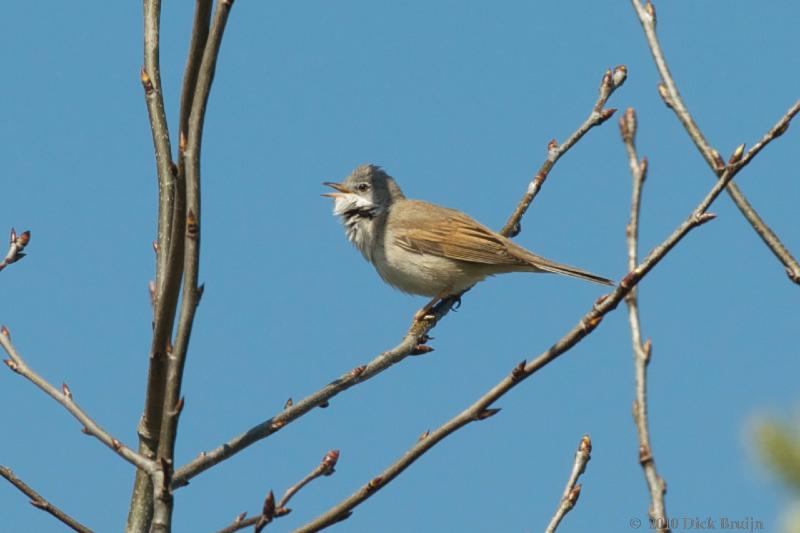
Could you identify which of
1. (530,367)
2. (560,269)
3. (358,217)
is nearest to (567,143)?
(560,269)

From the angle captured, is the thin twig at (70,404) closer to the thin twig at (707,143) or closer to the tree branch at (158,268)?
the tree branch at (158,268)

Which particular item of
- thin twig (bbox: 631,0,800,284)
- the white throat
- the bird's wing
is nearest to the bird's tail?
the bird's wing

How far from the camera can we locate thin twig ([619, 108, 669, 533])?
213 cm

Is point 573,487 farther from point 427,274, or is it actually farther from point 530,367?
point 427,274

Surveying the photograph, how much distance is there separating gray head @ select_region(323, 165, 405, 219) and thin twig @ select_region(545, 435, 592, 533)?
5627 mm

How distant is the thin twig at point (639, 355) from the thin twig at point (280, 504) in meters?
1.24

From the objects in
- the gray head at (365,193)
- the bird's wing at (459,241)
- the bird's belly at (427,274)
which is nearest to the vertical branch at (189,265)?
the bird's wing at (459,241)

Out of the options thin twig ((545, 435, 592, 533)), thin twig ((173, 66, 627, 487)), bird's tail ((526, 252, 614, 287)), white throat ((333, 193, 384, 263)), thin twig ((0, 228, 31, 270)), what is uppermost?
white throat ((333, 193, 384, 263))

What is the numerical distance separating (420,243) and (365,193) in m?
0.96

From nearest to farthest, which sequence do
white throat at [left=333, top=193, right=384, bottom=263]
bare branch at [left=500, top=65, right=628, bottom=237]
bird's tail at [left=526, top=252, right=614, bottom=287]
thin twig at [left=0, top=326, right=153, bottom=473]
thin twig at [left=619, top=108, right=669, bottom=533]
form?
thin twig at [left=619, top=108, right=669, bottom=533]
thin twig at [left=0, top=326, right=153, bottom=473]
bare branch at [left=500, top=65, right=628, bottom=237]
bird's tail at [left=526, top=252, right=614, bottom=287]
white throat at [left=333, top=193, right=384, bottom=263]

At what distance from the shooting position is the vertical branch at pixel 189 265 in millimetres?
2900

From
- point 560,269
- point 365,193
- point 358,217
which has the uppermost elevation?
point 365,193

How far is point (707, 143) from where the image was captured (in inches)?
120

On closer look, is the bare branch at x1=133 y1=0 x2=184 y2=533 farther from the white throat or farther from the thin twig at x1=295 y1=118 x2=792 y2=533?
the white throat
